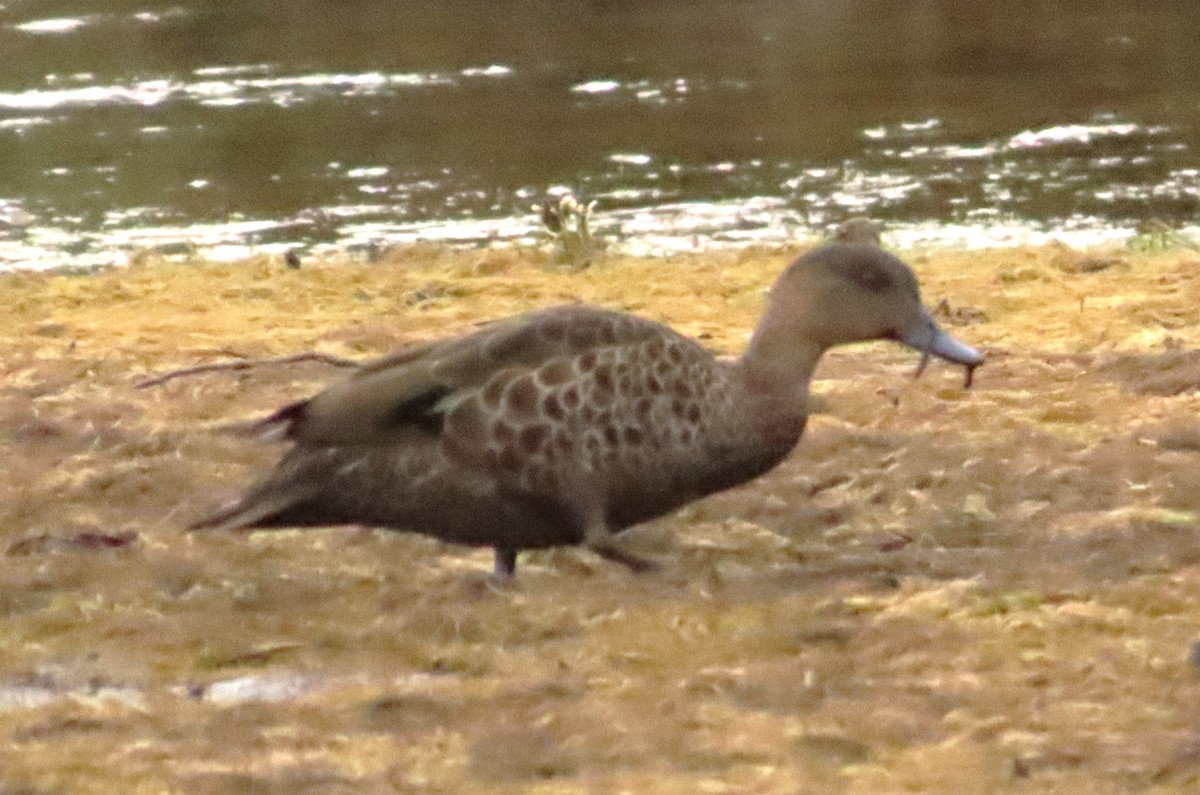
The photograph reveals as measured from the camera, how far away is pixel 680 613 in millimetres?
3844

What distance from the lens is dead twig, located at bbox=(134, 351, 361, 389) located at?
5.45 metres

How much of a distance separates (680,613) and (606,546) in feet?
0.90

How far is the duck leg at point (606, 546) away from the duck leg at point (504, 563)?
15cm

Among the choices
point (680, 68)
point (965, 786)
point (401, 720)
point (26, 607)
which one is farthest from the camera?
point (680, 68)

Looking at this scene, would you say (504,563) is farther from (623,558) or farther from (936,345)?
(936,345)

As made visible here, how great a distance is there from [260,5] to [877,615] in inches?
599

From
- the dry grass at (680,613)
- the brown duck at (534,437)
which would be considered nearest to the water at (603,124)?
the dry grass at (680,613)

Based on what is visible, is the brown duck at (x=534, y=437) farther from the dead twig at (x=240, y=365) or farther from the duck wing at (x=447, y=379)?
the dead twig at (x=240, y=365)

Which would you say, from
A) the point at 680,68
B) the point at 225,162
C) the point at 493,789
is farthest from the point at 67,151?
the point at 493,789

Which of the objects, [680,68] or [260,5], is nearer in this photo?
[680,68]

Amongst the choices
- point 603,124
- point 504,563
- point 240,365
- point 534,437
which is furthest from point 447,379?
point 603,124

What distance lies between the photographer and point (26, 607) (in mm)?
3984

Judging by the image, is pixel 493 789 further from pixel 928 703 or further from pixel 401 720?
pixel 928 703

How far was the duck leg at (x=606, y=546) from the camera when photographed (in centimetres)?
407
